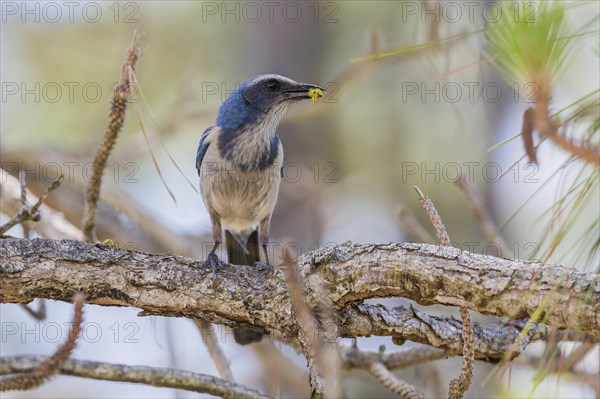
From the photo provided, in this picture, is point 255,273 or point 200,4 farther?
point 200,4

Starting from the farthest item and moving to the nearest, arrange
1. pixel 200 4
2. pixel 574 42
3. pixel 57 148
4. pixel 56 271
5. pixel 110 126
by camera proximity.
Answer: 1. pixel 200 4
2. pixel 57 148
3. pixel 110 126
4. pixel 56 271
5. pixel 574 42

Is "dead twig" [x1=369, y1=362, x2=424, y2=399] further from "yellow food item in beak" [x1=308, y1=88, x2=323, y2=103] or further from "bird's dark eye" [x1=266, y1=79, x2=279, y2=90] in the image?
"bird's dark eye" [x1=266, y1=79, x2=279, y2=90]

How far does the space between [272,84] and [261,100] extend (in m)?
0.15

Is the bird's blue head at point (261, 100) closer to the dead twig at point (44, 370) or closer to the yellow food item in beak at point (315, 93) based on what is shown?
the yellow food item in beak at point (315, 93)

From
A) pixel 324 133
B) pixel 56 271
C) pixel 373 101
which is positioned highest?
pixel 373 101

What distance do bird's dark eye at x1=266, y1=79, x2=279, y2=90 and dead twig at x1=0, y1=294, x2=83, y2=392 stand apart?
283 centimetres

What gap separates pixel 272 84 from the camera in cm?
536

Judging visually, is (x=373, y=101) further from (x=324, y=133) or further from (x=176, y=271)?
(x=176, y=271)

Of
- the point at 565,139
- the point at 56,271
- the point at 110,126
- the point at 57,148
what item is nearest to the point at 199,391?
the point at 56,271

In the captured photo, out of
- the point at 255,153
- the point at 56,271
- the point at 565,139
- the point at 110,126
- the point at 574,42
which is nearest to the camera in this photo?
the point at 565,139

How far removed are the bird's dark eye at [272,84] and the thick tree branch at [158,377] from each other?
259 centimetres

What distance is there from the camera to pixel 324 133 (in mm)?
8680

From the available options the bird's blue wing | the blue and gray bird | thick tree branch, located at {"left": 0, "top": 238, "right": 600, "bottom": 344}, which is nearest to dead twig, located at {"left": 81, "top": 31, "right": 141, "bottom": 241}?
thick tree branch, located at {"left": 0, "top": 238, "right": 600, "bottom": 344}

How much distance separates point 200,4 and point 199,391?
22.5 feet
